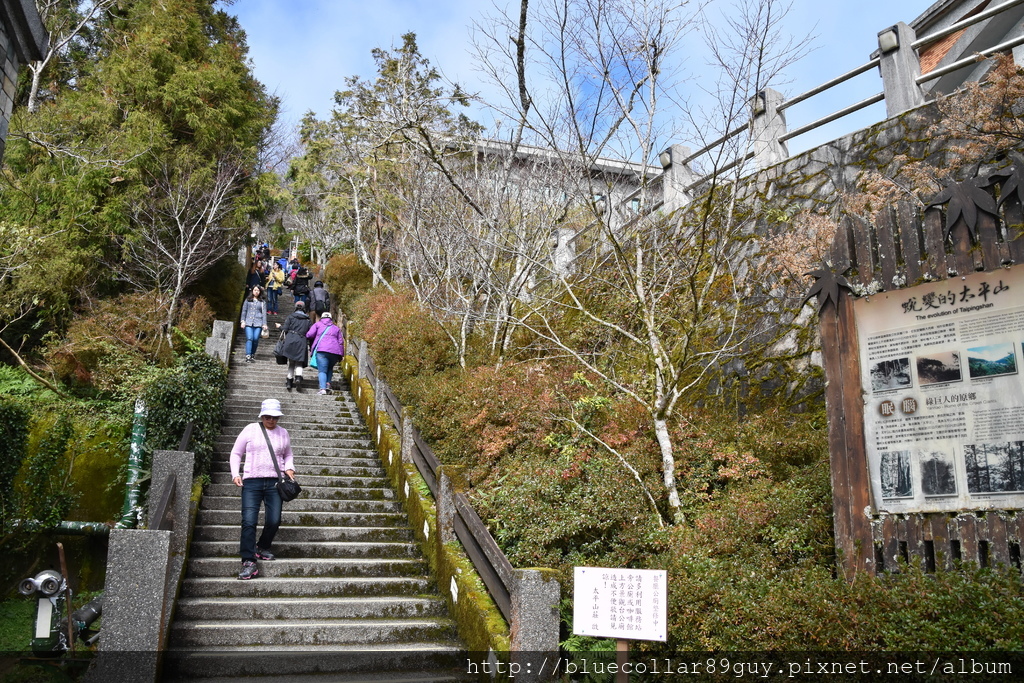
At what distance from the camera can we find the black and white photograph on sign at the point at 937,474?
179 inches

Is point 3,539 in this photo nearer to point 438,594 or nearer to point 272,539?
point 272,539

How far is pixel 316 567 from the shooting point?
7449mm

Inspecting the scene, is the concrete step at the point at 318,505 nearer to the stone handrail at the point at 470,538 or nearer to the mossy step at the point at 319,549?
the stone handrail at the point at 470,538

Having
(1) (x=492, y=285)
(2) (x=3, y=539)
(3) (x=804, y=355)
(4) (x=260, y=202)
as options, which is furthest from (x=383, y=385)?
(4) (x=260, y=202)

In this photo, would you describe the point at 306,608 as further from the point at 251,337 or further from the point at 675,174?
the point at 251,337

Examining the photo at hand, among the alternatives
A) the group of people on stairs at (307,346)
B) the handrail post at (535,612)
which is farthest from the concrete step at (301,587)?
the group of people on stairs at (307,346)

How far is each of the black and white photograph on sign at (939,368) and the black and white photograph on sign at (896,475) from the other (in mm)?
526

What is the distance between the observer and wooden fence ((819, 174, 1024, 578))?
436cm

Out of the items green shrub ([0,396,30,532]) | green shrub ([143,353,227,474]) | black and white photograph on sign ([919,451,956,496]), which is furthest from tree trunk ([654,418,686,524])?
green shrub ([0,396,30,532])

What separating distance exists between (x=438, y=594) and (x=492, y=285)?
482 centimetres

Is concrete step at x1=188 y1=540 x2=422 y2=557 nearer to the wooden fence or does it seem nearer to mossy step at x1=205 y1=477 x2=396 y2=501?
mossy step at x1=205 y1=477 x2=396 y2=501

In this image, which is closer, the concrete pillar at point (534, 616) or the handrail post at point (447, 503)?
the concrete pillar at point (534, 616)

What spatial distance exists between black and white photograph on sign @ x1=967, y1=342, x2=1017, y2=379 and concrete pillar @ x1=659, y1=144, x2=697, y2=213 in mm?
7759

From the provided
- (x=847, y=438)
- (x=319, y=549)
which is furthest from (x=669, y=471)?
(x=319, y=549)
